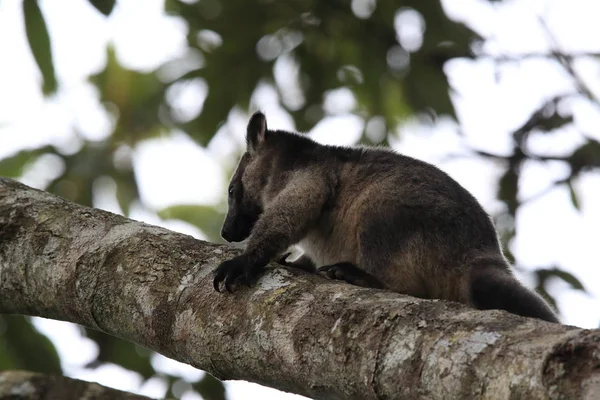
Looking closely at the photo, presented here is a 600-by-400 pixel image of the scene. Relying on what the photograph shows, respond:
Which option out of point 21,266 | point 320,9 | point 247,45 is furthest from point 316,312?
point 320,9

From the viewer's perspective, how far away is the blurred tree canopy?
490 centimetres

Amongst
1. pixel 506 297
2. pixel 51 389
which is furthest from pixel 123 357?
pixel 506 297

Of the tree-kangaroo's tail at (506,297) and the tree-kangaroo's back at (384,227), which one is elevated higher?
the tree-kangaroo's tail at (506,297)

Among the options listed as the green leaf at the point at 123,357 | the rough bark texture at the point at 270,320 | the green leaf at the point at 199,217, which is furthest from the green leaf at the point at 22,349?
the green leaf at the point at 199,217

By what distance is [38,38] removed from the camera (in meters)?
3.92

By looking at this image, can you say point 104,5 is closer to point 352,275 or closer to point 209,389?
point 352,275

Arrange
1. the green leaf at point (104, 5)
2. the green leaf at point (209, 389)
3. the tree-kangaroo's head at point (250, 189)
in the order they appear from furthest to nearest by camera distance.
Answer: the tree-kangaroo's head at point (250, 189) < the green leaf at point (209, 389) < the green leaf at point (104, 5)

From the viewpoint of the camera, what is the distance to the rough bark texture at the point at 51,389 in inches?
115

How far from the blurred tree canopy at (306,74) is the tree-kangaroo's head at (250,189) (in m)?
0.26

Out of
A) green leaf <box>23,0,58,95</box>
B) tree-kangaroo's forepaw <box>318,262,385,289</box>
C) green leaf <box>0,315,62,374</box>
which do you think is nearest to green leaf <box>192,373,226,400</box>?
green leaf <box>0,315,62,374</box>

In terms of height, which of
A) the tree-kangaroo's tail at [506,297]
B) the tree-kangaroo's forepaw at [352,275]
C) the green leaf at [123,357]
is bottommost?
the green leaf at [123,357]

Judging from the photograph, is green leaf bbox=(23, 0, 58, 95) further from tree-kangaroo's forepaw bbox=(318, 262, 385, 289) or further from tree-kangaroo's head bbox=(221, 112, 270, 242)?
tree-kangaroo's forepaw bbox=(318, 262, 385, 289)

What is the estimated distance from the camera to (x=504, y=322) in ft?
6.51

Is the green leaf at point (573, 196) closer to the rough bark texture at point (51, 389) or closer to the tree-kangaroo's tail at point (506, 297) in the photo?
the tree-kangaroo's tail at point (506, 297)
